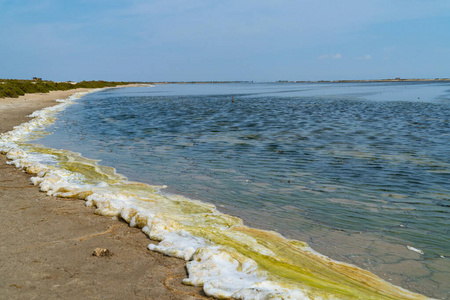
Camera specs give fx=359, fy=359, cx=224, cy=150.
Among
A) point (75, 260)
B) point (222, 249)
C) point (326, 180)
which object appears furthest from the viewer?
point (326, 180)

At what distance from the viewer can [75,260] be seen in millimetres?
4914

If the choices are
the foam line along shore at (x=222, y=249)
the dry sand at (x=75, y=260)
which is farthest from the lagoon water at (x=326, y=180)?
the dry sand at (x=75, y=260)

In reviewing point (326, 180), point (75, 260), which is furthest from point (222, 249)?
point (326, 180)

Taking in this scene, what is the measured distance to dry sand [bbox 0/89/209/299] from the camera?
4141 millimetres

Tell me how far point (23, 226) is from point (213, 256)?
11.4ft

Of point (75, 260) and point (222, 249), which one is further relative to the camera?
point (222, 249)

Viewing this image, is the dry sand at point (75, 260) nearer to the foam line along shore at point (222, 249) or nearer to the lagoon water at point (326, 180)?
the foam line along shore at point (222, 249)

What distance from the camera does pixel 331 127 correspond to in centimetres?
2098

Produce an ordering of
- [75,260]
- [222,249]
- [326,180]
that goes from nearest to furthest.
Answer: [75,260] < [222,249] < [326,180]

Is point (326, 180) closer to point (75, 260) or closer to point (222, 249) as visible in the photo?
point (222, 249)

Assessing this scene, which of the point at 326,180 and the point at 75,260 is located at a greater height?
the point at 75,260

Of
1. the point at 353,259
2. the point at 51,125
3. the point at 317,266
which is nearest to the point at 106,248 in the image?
the point at 317,266

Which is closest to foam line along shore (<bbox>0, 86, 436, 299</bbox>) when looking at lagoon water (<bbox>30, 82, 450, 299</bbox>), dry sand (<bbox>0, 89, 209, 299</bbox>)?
dry sand (<bbox>0, 89, 209, 299</bbox>)

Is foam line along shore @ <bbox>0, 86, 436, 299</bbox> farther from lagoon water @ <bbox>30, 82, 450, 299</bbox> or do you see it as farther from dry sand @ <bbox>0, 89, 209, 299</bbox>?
lagoon water @ <bbox>30, 82, 450, 299</bbox>
